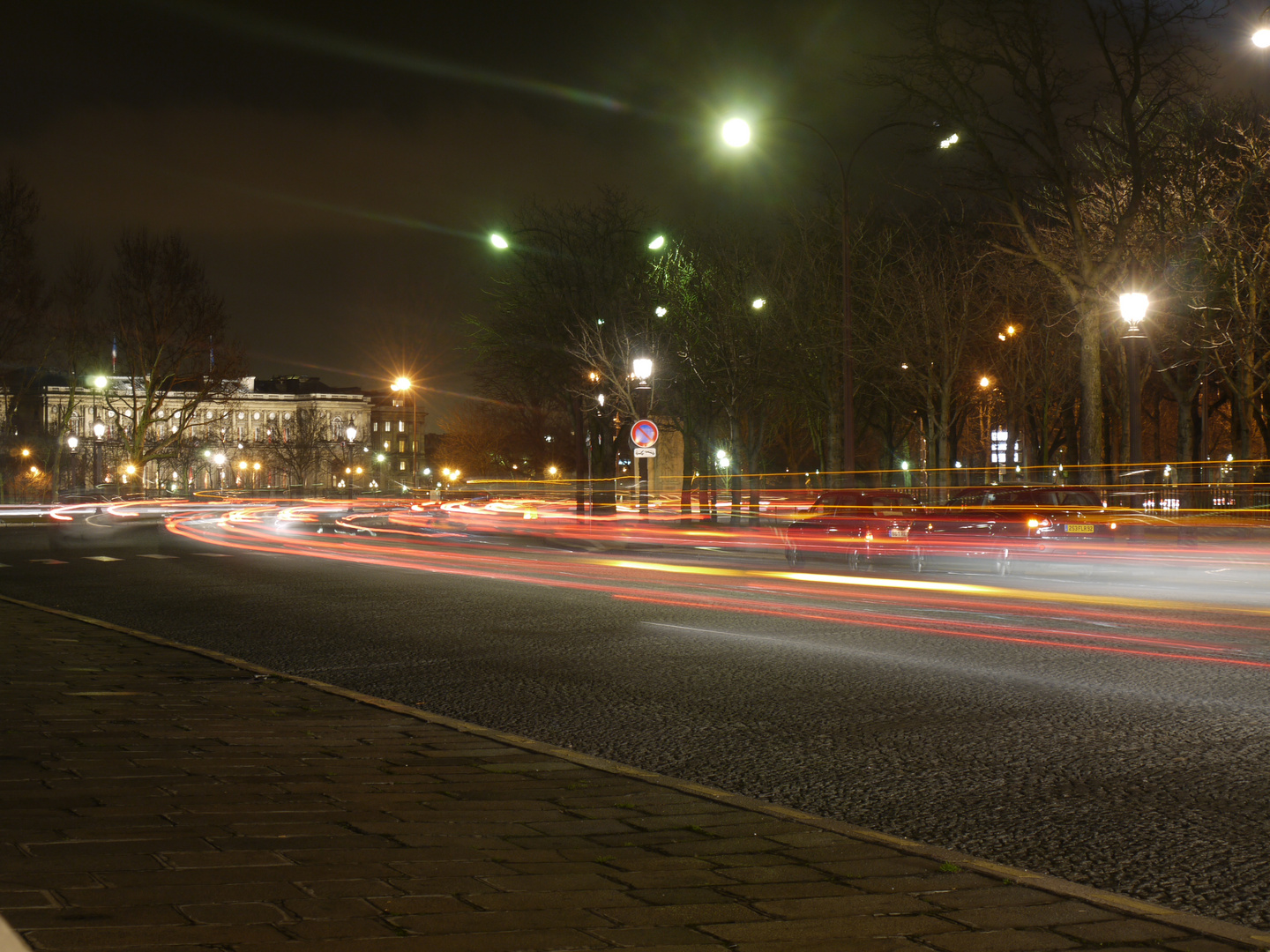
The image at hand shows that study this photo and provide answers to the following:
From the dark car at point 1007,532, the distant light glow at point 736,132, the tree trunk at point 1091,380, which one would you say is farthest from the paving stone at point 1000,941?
the tree trunk at point 1091,380

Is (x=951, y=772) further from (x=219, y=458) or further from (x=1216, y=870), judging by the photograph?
(x=219, y=458)

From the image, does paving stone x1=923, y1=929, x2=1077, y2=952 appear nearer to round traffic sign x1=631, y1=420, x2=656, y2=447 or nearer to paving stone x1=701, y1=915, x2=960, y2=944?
paving stone x1=701, y1=915, x2=960, y2=944

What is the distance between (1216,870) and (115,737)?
5.63m

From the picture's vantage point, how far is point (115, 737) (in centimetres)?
693

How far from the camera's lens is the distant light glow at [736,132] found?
26.2m

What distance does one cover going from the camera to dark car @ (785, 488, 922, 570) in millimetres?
22688

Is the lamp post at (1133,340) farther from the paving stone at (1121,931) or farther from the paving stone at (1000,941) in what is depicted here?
the paving stone at (1000,941)

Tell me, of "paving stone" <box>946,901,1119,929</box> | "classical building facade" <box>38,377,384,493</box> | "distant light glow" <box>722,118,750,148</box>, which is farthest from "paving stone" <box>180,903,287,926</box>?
"classical building facade" <box>38,377,384,493</box>

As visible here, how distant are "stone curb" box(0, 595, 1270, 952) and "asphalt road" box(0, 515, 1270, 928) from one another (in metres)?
0.23

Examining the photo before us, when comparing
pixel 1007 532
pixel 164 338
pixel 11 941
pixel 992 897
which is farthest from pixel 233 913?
pixel 164 338

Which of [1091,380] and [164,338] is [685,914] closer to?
[1091,380]

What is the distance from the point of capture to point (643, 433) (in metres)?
34.2

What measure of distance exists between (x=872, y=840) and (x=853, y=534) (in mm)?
18032

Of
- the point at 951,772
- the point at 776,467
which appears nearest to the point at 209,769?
the point at 951,772
